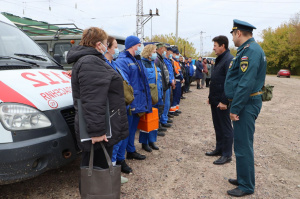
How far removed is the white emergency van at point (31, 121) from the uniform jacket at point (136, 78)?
96cm

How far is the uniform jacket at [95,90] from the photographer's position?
2.05 metres

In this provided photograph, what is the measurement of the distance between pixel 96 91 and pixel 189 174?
221 cm

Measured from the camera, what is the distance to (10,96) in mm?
2312

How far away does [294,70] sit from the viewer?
4647 centimetres

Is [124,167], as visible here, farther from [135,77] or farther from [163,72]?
[163,72]

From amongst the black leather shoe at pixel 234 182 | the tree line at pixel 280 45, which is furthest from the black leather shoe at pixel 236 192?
the tree line at pixel 280 45

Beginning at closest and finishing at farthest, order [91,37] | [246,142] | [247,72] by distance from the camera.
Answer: [91,37]
[247,72]
[246,142]

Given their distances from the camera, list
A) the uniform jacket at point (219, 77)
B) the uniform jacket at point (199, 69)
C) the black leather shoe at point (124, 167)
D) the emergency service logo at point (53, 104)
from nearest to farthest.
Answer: the emergency service logo at point (53, 104), the black leather shoe at point (124, 167), the uniform jacket at point (219, 77), the uniform jacket at point (199, 69)

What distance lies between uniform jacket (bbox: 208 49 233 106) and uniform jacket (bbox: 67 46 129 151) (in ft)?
7.01

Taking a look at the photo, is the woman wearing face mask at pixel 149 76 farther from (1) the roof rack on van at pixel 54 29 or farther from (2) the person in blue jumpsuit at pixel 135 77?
(1) the roof rack on van at pixel 54 29

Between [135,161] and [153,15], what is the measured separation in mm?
29406

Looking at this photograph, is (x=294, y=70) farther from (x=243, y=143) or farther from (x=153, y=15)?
(x=243, y=143)

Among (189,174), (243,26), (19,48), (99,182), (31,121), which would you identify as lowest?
(189,174)

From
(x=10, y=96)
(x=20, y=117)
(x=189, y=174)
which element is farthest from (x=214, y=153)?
(x=10, y=96)
